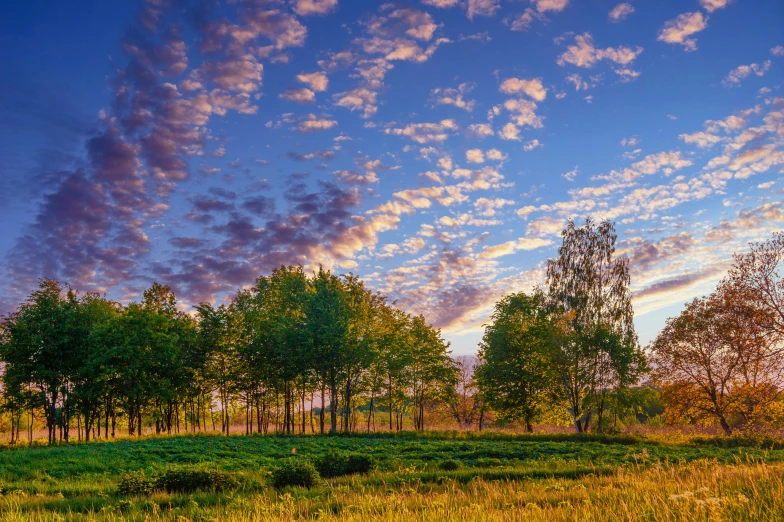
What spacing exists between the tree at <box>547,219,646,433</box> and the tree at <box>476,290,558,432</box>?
2.10 metres

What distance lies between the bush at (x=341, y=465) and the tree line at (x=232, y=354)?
28981mm

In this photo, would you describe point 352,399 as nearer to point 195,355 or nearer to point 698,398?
point 195,355

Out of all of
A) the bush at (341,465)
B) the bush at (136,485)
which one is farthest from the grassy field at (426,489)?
the bush at (341,465)

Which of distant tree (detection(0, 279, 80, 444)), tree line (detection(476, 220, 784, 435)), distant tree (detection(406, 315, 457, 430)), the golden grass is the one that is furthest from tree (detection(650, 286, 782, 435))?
distant tree (detection(0, 279, 80, 444))

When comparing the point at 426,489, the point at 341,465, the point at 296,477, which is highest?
the point at 296,477

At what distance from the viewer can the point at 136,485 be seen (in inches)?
531

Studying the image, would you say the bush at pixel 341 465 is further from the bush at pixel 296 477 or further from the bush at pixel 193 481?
the bush at pixel 193 481

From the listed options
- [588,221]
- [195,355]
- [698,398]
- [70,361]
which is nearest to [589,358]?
[698,398]

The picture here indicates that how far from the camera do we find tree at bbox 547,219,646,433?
47281 mm

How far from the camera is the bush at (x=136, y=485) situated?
525 inches

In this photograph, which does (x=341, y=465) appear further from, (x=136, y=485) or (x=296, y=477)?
(x=136, y=485)

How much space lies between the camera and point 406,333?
6200cm

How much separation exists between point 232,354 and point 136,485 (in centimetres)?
4494

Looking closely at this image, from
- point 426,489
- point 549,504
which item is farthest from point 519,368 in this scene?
point 549,504
